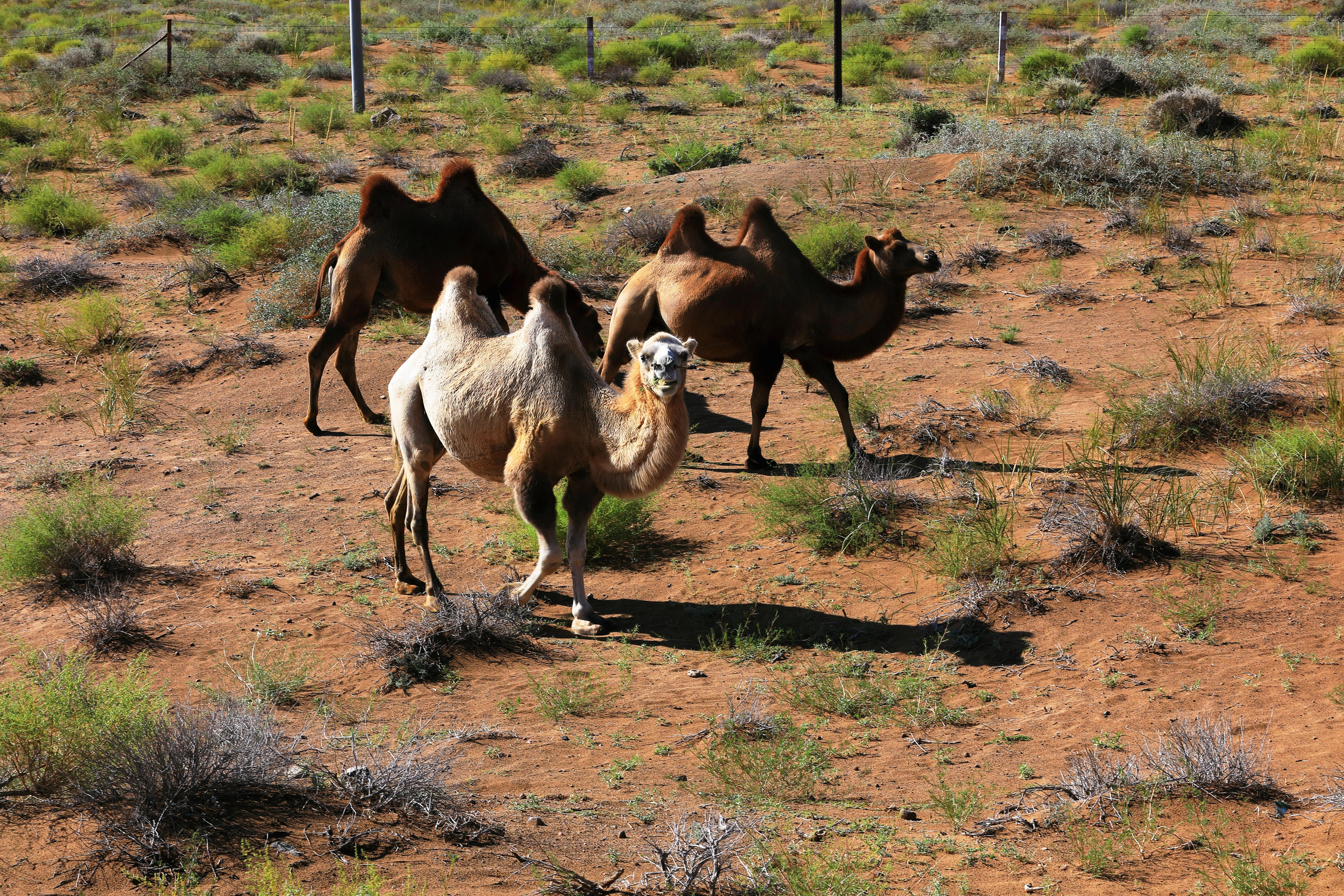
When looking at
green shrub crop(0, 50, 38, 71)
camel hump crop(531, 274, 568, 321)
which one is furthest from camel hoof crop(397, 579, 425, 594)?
green shrub crop(0, 50, 38, 71)

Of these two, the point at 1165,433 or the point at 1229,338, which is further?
the point at 1229,338

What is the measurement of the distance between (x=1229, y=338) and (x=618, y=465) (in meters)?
8.09

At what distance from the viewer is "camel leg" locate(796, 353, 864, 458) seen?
9.72 m

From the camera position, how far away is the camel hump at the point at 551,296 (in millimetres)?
6973

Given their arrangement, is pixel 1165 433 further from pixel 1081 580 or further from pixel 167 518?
pixel 167 518

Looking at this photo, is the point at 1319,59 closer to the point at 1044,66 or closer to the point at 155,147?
the point at 1044,66

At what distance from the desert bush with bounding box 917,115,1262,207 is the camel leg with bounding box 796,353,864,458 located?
8.18 metres

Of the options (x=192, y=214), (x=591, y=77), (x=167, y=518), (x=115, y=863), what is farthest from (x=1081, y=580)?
(x=591, y=77)

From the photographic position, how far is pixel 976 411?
10562mm

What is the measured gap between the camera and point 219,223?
16359 millimetres

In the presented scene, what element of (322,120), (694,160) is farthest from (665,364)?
(322,120)

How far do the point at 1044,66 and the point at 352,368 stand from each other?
2005 cm

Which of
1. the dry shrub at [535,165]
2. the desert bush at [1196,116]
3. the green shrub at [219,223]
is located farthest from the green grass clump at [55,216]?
the desert bush at [1196,116]

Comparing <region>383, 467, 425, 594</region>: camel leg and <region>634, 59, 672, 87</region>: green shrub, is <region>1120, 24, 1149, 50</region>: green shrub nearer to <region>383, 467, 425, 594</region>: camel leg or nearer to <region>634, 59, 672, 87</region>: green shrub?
<region>634, 59, 672, 87</region>: green shrub
